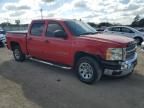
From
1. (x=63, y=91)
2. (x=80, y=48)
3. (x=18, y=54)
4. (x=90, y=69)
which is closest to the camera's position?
(x=63, y=91)

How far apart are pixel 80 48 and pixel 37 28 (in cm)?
256

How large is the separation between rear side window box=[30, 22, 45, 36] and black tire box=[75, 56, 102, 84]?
223 centimetres

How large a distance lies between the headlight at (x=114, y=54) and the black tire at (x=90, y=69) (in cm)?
47

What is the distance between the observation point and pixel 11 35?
392 inches

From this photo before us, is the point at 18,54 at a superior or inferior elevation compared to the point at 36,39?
inferior

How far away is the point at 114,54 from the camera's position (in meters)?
5.87

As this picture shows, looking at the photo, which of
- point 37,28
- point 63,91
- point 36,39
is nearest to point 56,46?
point 36,39

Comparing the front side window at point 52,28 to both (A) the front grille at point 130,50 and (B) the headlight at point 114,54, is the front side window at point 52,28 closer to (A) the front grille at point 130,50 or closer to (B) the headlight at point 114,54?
(B) the headlight at point 114,54

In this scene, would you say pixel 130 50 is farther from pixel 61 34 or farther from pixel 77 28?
pixel 61 34

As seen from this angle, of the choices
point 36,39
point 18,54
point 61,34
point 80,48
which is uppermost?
point 61,34

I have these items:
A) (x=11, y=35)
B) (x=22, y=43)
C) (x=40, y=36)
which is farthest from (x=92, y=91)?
(x=11, y=35)

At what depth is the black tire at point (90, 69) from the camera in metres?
6.16

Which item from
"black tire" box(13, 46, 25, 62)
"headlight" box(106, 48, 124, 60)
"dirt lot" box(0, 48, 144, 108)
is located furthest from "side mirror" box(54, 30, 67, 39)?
"black tire" box(13, 46, 25, 62)

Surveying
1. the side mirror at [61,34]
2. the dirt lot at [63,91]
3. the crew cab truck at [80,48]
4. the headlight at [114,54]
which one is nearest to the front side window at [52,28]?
the crew cab truck at [80,48]
